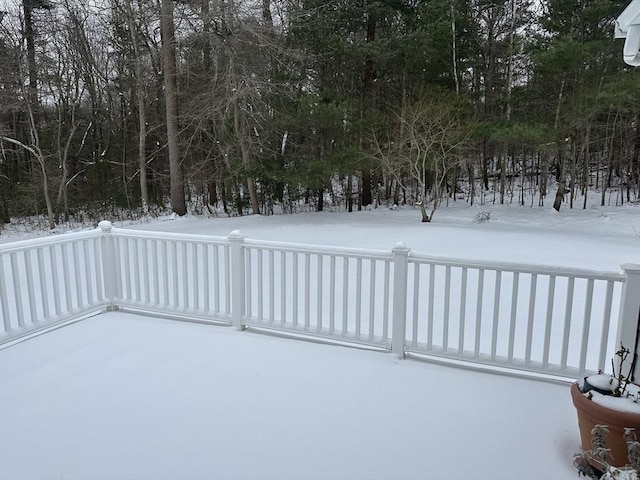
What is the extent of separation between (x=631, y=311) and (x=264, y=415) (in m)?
2.23

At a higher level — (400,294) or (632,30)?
(632,30)

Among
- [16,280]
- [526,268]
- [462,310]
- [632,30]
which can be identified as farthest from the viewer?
[16,280]

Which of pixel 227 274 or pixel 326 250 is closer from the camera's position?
pixel 326 250

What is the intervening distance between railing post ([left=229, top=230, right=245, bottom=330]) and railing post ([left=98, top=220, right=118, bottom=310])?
1.31 meters

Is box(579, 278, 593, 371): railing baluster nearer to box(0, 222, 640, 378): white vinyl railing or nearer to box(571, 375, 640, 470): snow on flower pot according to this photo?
box(0, 222, 640, 378): white vinyl railing

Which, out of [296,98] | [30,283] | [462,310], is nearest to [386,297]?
[462,310]

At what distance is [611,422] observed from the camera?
207cm

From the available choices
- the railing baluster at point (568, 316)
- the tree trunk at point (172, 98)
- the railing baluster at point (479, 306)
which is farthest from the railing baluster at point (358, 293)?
the tree trunk at point (172, 98)

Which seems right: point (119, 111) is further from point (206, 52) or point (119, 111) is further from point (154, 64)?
point (206, 52)

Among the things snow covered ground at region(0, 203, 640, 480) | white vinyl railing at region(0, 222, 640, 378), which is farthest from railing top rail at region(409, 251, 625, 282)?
snow covered ground at region(0, 203, 640, 480)

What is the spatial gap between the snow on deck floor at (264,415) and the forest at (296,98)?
324 inches

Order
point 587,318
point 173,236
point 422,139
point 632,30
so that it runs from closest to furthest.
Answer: point 632,30 < point 587,318 < point 173,236 < point 422,139

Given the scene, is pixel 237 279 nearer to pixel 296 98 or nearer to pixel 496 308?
pixel 496 308

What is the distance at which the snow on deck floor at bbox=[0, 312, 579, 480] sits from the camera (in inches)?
89.0
